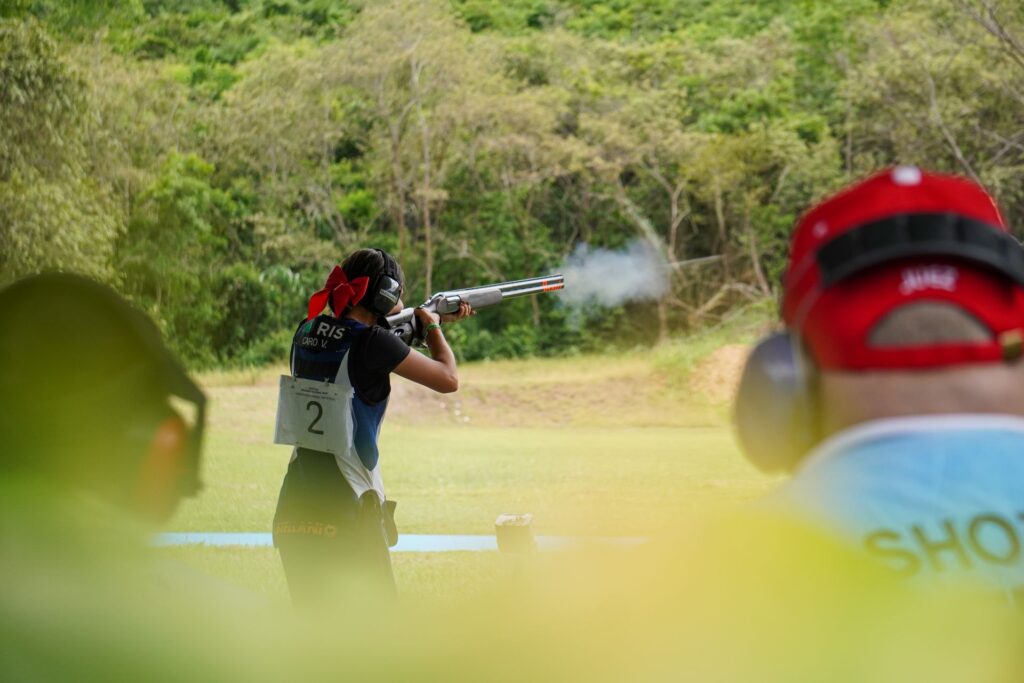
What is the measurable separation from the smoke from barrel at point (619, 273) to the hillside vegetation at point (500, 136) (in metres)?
0.15

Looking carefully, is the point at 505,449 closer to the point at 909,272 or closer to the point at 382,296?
the point at 382,296

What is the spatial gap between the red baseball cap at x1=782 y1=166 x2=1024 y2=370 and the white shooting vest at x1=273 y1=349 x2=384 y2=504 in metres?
1.61

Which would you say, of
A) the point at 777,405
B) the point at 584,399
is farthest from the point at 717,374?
the point at 777,405

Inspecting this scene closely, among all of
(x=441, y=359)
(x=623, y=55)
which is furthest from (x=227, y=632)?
(x=623, y=55)

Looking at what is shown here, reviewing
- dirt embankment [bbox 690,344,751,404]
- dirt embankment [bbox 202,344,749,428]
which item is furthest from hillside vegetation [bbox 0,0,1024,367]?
dirt embankment [bbox 690,344,751,404]

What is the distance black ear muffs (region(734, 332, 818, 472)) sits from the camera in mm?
474

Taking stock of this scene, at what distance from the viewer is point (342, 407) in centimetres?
206

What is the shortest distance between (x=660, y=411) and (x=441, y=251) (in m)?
3.35

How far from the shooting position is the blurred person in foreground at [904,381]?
391 millimetres

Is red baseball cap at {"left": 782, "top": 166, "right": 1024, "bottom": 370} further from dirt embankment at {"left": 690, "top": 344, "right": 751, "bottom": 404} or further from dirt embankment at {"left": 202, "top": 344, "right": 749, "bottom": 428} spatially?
dirt embankment at {"left": 690, "top": 344, "right": 751, "bottom": 404}

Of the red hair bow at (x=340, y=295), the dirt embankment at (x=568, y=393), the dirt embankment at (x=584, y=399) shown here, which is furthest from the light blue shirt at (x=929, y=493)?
the dirt embankment at (x=584, y=399)

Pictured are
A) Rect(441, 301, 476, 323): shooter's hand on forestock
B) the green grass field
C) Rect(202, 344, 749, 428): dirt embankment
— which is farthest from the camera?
Rect(202, 344, 749, 428): dirt embankment

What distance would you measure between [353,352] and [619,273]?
46.7ft

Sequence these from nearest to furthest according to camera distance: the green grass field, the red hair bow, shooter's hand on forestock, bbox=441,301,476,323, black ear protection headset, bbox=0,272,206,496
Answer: black ear protection headset, bbox=0,272,206,496 < the red hair bow < shooter's hand on forestock, bbox=441,301,476,323 < the green grass field
